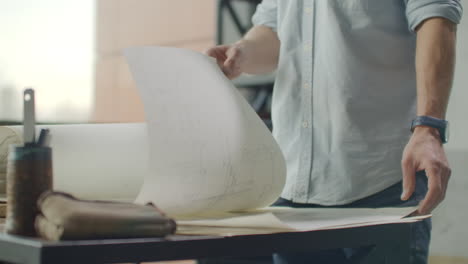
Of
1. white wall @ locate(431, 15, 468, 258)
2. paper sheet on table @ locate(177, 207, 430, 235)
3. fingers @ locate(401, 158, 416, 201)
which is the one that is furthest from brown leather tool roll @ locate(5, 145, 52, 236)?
white wall @ locate(431, 15, 468, 258)

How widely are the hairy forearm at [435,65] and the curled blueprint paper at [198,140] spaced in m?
0.30

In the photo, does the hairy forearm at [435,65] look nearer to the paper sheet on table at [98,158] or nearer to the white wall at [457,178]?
the paper sheet on table at [98,158]

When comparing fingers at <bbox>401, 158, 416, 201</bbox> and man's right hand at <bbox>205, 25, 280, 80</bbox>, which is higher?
man's right hand at <bbox>205, 25, 280, 80</bbox>

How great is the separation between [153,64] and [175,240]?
34 centimetres

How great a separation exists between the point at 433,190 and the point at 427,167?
35 mm

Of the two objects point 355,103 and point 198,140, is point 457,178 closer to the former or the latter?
point 355,103

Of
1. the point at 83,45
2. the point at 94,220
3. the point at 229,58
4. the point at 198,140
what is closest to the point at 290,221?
the point at 198,140

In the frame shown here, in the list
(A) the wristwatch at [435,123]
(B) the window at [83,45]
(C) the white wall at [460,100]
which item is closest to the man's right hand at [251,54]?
(A) the wristwatch at [435,123]

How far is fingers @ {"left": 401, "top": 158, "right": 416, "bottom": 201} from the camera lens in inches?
34.9

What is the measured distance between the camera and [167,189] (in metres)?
0.80

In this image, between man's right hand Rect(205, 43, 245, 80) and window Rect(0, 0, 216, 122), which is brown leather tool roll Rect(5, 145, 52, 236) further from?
window Rect(0, 0, 216, 122)

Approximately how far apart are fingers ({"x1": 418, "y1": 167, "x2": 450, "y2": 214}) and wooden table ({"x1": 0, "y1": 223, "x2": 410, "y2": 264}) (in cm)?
10

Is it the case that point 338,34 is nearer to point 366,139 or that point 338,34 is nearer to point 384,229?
point 366,139

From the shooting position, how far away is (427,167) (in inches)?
35.3
